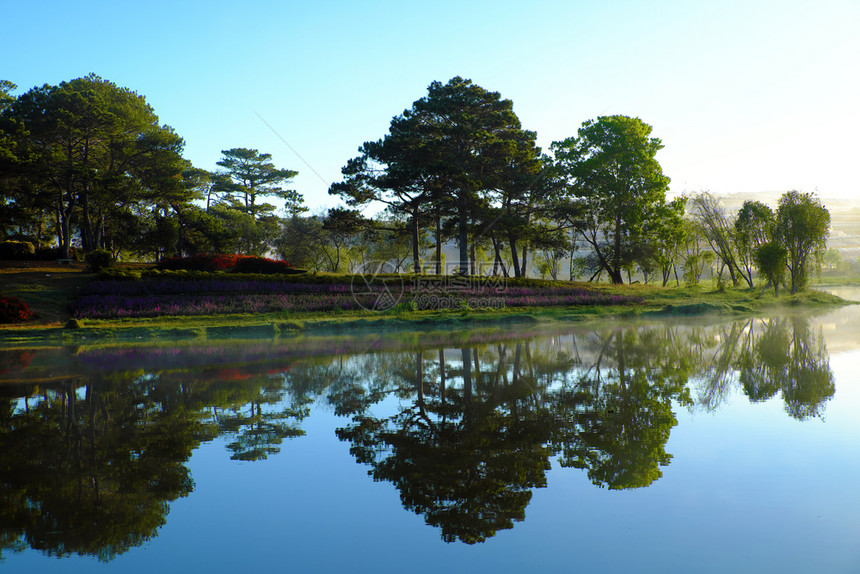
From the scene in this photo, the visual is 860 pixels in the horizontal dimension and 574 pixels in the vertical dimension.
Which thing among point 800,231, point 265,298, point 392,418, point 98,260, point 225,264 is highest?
point 800,231

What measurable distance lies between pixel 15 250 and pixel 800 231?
45.9 meters

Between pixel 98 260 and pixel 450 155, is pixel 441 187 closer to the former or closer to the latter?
pixel 450 155

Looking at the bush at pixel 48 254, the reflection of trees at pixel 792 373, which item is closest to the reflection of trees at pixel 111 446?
the reflection of trees at pixel 792 373

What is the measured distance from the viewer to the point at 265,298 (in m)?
Answer: 20.7

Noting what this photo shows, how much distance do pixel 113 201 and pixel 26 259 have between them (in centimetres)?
889

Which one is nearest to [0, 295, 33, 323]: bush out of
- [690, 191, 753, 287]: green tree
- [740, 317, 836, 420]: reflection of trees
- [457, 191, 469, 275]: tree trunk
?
[457, 191, 469, 275]: tree trunk

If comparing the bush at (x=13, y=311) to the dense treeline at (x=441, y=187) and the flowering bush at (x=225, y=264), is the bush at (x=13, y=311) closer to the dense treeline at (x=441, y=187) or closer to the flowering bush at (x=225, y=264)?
the flowering bush at (x=225, y=264)

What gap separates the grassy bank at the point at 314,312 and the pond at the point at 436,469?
7.40m

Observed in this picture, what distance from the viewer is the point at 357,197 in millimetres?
30375

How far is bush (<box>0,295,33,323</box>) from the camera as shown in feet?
54.6

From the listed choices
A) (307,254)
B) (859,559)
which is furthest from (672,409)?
(307,254)

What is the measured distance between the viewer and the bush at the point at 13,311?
1664cm

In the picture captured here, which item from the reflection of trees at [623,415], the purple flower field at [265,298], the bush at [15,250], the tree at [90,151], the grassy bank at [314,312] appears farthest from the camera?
the tree at [90,151]

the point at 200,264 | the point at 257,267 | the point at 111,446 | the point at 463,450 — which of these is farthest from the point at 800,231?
the point at 111,446
